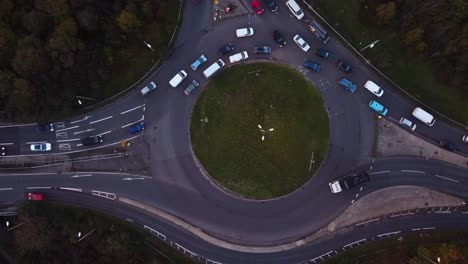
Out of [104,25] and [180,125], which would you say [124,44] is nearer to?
[104,25]

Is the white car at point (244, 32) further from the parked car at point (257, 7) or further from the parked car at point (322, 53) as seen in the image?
the parked car at point (322, 53)

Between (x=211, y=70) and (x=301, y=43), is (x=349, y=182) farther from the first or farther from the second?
(x=211, y=70)

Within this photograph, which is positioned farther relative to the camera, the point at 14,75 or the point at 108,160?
the point at 108,160

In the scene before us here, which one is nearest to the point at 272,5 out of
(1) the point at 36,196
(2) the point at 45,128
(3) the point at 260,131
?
(3) the point at 260,131

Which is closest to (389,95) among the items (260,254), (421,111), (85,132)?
(421,111)

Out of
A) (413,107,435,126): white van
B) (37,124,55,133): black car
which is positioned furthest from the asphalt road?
(413,107,435,126): white van
